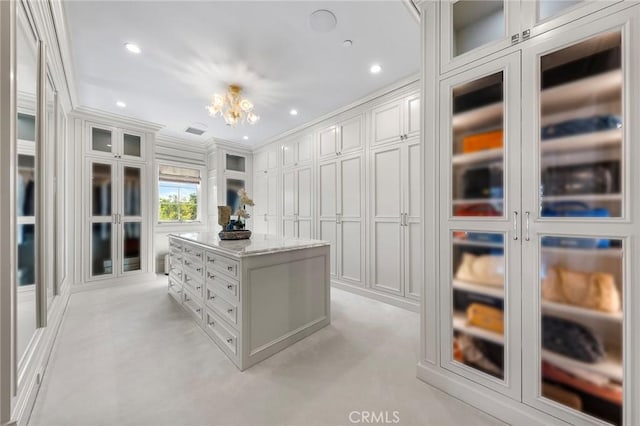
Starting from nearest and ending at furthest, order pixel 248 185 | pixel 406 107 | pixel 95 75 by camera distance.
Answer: pixel 95 75 < pixel 406 107 < pixel 248 185

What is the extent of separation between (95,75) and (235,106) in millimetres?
1629

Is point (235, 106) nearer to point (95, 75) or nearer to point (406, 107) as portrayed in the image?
point (95, 75)

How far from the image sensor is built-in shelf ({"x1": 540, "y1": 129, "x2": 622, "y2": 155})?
1187mm

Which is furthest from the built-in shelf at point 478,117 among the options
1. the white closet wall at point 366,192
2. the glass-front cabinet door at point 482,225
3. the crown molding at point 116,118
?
the crown molding at point 116,118

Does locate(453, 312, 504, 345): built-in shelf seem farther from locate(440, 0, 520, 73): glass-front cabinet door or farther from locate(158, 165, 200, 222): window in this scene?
locate(158, 165, 200, 222): window

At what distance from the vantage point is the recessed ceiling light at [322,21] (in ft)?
6.91

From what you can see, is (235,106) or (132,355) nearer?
(132,355)

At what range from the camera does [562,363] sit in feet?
4.31

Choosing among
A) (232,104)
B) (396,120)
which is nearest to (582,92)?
(396,120)

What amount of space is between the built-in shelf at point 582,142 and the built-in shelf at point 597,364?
100 centimetres

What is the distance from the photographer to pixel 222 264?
2217mm

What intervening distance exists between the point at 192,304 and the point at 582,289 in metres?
3.31

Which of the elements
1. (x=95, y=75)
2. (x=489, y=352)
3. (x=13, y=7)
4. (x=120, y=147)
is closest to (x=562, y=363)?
(x=489, y=352)

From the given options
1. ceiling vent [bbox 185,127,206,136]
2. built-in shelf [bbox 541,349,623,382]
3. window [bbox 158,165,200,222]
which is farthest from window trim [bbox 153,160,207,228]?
built-in shelf [bbox 541,349,623,382]
